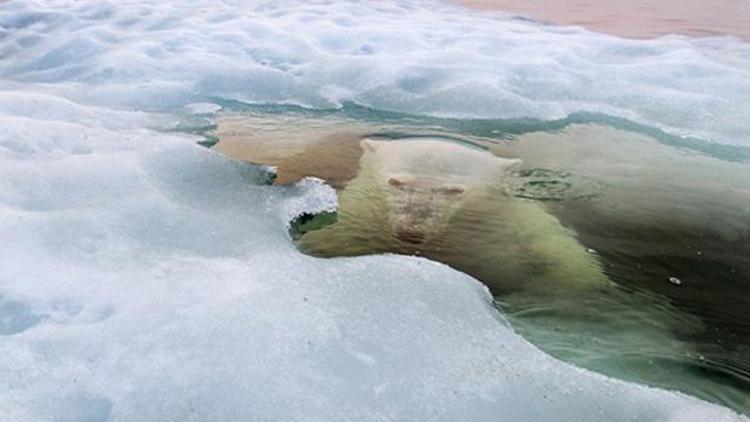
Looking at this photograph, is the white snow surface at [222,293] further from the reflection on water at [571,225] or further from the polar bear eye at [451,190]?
the polar bear eye at [451,190]

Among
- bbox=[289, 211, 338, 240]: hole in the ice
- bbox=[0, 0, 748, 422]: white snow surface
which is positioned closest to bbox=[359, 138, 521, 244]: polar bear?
bbox=[289, 211, 338, 240]: hole in the ice

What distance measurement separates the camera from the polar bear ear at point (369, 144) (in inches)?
152

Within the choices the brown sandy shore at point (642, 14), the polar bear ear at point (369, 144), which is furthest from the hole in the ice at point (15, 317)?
the brown sandy shore at point (642, 14)

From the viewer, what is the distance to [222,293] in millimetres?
2125

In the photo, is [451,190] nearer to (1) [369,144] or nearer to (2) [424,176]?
(2) [424,176]

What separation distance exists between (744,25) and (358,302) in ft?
24.0

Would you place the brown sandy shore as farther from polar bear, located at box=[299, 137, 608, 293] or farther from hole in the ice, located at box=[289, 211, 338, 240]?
hole in the ice, located at box=[289, 211, 338, 240]

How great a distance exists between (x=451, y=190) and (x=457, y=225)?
1.26 ft

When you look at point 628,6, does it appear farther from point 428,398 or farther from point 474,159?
point 428,398

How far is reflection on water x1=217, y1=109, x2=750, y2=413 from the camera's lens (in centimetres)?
222

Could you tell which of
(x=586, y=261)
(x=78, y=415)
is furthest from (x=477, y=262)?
(x=78, y=415)

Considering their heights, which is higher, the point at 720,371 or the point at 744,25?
the point at 744,25

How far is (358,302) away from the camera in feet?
7.03

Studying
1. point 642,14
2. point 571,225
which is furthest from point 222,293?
point 642,14
